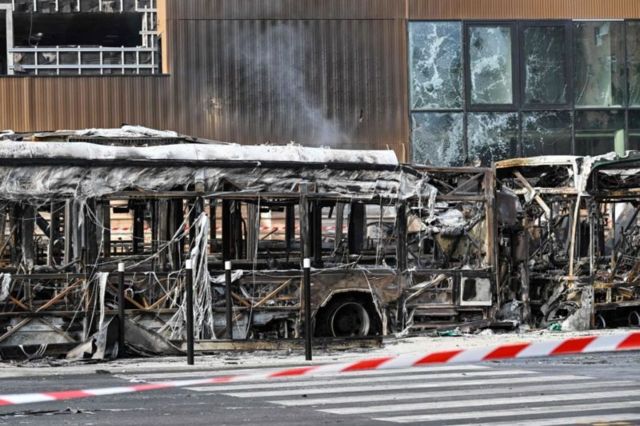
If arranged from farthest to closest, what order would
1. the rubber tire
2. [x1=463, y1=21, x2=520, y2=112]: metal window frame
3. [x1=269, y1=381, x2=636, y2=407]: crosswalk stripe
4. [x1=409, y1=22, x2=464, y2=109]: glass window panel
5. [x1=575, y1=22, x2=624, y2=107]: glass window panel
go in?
[x1=575, y1=22, x2=624, y2=107]: glass window panel < [x1=463, y1=21, x2=520, y2=112]: metal window frame < [x1=409, y1=22, x2=464, y2=109]: glass window panel < the rubber tire < [x1=269, y1=381, x2=636, y2=407]: crosswalk stripe

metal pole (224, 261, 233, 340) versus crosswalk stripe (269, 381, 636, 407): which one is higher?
metal pole (224, 261, 233, 340)

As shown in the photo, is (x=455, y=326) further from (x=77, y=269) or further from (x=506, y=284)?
(x=77, y=269)

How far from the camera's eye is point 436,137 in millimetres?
34625

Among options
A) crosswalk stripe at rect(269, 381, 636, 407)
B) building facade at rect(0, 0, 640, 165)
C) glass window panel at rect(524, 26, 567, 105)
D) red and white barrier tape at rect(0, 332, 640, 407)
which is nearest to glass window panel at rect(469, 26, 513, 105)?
building facade at rect(0, 0, 640, 165)

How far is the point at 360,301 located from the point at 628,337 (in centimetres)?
871

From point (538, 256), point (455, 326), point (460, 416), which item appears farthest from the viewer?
point (538, 256)

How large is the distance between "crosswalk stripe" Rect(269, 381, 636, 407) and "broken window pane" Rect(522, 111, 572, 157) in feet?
75.0

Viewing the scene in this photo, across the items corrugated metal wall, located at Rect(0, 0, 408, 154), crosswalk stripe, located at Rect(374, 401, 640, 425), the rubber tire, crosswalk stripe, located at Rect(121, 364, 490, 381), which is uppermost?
corrugated metal wall, located at Rect(0, 0, 408, 154)

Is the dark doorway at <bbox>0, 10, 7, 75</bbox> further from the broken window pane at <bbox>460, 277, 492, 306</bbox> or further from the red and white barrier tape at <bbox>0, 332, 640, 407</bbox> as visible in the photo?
the red and white barrier tape at <bbox>0, 332, 640, 407</bbox>

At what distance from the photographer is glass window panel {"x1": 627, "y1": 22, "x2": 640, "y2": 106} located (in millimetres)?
35562

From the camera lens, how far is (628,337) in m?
10.4

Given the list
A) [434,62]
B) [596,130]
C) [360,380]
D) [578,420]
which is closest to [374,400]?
[360,380]

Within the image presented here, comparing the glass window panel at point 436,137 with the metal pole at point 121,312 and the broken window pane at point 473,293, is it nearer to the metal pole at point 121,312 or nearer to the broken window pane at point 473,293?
the broken window pane at point 473,293

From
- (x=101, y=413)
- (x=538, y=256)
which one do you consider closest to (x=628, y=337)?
(x=101, y=413)
